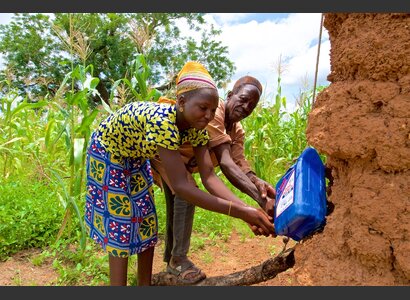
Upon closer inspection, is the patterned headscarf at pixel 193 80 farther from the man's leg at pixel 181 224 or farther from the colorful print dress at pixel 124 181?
the man's leg at pixel 181 224

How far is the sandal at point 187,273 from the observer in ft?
8.04

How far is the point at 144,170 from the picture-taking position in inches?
88.9

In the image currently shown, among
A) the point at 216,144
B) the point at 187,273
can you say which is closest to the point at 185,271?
the point at 187,273

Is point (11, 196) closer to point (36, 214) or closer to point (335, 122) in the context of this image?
point (36, 214)

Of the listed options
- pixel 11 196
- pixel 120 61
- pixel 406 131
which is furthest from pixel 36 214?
pixel 120 61

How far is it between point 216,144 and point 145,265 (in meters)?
0.81

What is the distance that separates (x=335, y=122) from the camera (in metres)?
1.46

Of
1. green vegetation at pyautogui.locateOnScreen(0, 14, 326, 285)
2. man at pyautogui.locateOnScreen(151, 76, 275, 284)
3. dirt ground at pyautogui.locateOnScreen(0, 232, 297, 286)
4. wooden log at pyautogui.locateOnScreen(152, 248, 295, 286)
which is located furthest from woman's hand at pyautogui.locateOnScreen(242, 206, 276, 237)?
green vegetation at pyautogui.locateOnScreen(0, 14, 326, 285)

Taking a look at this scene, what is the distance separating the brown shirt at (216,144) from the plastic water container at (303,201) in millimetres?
572

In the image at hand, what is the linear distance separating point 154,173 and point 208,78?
92cm

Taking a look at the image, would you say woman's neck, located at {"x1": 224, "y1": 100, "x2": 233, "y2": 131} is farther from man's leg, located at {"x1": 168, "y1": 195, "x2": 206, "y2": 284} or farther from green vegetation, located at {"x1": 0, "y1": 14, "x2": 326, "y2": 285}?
green vegetation, located at {"x1": 0, "y1": 14, "x2": 326, "y2": 285}

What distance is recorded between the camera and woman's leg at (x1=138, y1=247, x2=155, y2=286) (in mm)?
2355

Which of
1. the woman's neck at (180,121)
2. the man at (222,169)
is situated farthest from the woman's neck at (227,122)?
the woman's neck at (180,121)

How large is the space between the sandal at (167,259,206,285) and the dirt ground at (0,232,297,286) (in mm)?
382
